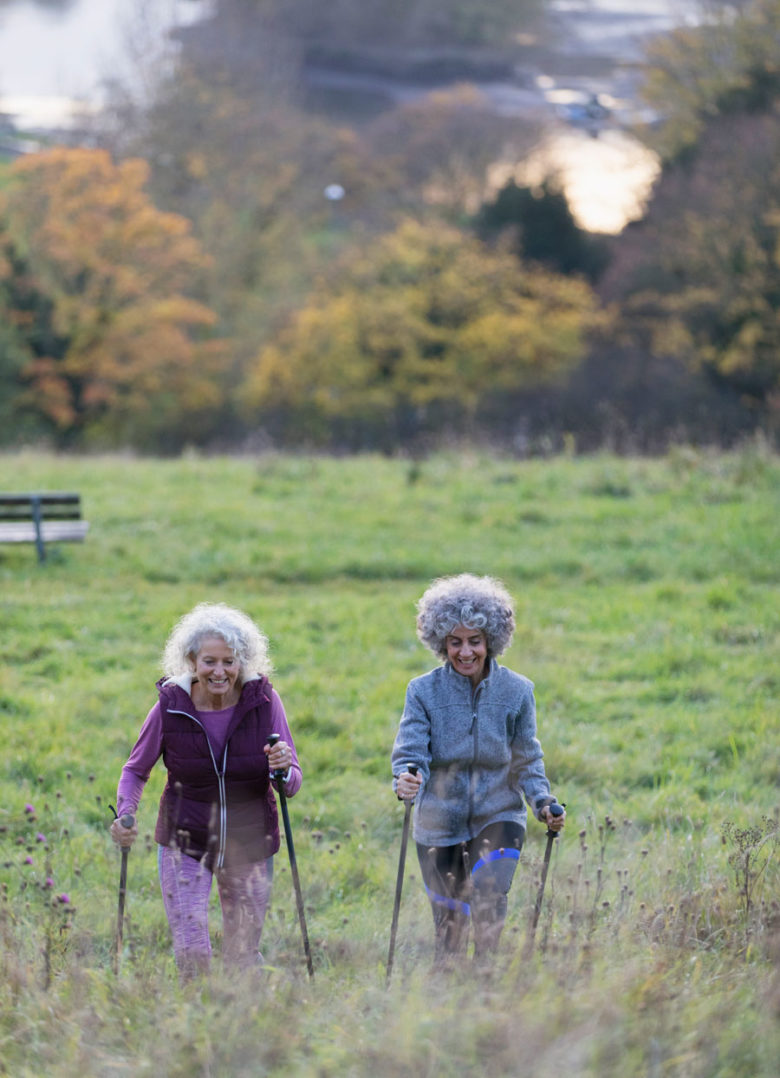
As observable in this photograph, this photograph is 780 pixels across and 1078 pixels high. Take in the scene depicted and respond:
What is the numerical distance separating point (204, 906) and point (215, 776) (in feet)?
1.44

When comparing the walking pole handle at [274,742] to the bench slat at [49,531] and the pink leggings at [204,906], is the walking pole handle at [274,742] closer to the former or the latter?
the pink leggings at [204,906]

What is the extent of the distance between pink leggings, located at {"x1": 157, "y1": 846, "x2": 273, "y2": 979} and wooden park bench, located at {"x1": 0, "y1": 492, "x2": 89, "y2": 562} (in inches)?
285

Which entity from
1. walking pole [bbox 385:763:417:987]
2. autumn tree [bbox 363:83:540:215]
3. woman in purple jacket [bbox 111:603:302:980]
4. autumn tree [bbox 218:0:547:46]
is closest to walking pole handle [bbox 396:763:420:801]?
walking pole [bbox 385:763:417:987]

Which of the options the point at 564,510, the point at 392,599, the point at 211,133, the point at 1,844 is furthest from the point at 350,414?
the point at 1,844

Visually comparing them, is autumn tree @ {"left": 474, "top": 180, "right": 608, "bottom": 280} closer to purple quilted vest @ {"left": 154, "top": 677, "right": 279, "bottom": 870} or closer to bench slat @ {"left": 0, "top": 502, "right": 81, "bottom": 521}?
bench slat @ {"left": 0, "top": 502, "right": 81, "bottom": 521}

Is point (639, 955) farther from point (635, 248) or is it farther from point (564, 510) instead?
point (635, 248)

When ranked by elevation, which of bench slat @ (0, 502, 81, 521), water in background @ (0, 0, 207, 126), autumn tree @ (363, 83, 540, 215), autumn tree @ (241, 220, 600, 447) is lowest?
bench slat @ (0, 502, 81, 521)

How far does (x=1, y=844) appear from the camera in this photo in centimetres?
530

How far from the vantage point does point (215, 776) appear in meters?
4.07

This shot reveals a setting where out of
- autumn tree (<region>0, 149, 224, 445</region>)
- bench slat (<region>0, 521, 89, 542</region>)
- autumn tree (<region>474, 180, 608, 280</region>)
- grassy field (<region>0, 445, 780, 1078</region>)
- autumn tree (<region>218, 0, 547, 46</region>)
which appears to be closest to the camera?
grassy field (<region>0, 445, 780, 1078</region>)

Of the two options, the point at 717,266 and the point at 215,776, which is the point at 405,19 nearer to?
the point at 717,266

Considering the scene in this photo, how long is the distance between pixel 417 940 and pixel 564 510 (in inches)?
342

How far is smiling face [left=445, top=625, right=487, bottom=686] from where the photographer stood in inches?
159

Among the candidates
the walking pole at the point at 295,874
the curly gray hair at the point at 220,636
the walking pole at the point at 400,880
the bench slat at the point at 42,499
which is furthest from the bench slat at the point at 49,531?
the walking pole at the point at 400,880
